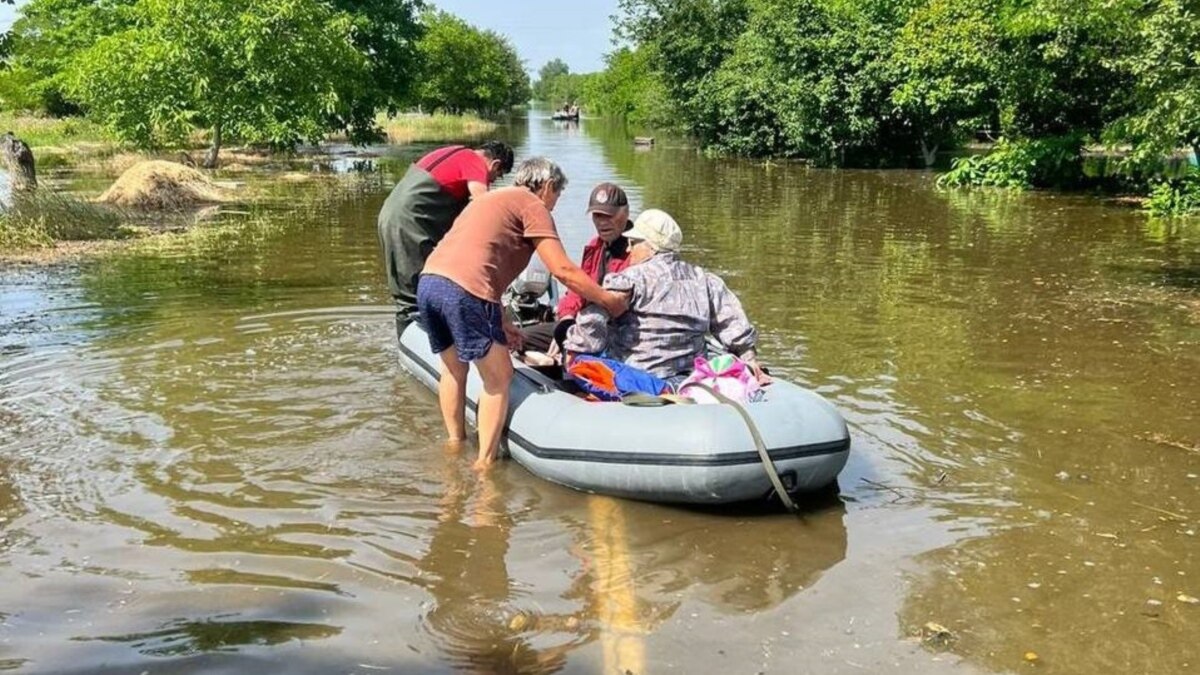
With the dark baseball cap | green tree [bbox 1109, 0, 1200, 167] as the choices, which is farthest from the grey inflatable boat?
green tree [bbox 1109, 0, 1200, 167]

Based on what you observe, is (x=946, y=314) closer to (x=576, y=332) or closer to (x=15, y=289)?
(x=576, y=332)

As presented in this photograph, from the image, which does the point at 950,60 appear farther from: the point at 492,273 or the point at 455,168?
the point at 492,273

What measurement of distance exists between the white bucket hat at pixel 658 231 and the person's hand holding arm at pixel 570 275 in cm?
33

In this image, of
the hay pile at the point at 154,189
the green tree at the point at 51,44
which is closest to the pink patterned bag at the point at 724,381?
the hay pile at the point at 154,189

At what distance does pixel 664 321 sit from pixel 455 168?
1.83 m

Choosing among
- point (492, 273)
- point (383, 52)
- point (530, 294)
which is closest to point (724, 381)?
point (492, 273)

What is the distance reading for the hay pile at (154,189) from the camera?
1691 centimetres

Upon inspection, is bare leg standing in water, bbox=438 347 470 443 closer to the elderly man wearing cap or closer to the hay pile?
the elderly man wearing cap

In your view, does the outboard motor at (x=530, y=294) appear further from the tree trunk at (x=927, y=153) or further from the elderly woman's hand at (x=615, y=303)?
the tree trunk at (x=927, y=153)

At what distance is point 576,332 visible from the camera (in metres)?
5.48

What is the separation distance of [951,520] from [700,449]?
1234 mm

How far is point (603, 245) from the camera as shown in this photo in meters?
5.68

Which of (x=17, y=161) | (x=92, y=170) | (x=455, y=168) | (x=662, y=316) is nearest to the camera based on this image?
(x=662, y=316)

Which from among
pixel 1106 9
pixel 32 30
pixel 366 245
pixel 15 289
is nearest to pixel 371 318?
pixel 15 289
